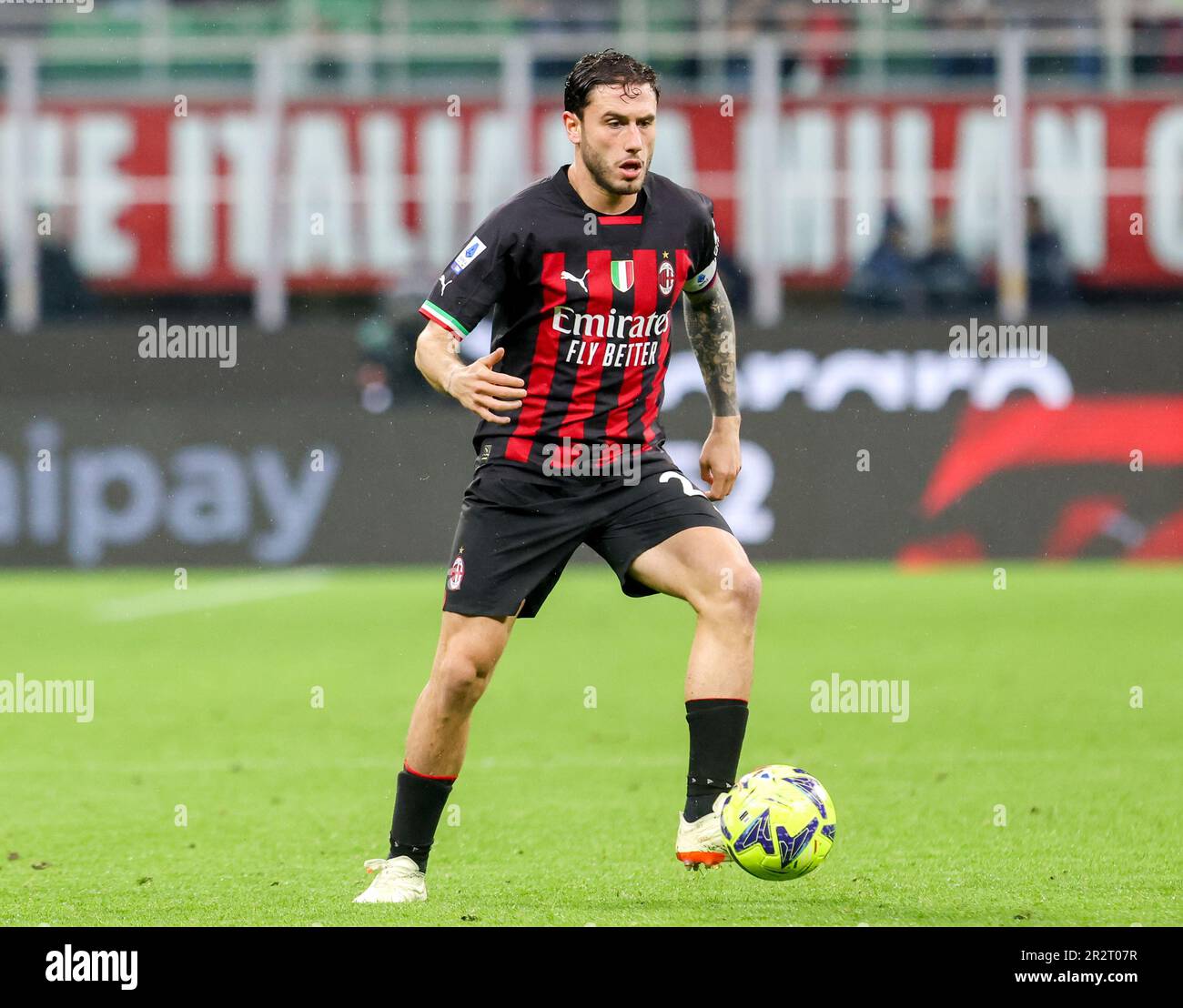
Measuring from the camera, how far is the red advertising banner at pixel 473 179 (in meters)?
18.1

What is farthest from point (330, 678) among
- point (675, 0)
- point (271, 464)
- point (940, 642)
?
point (675, 0)

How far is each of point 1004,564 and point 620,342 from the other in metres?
10.8

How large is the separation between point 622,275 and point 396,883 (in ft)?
5.78

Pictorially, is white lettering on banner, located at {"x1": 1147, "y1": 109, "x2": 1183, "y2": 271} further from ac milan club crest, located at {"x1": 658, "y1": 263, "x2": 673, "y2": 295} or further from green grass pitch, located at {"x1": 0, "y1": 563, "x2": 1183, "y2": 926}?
ac milan club crest, located at {"x1": 658, "y1": 263, "x2": 673, "y2": 295}

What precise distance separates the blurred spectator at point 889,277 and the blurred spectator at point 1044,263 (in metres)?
0.94

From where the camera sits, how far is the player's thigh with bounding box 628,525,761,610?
5.72 metres

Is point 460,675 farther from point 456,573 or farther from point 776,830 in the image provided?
point 776,830

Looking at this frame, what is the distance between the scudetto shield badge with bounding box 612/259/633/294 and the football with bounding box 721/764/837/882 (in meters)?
1.41

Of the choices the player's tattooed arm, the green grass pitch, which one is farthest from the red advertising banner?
the player's tattooed arm

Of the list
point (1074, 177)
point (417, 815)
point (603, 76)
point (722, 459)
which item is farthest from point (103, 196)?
point (417, 815)

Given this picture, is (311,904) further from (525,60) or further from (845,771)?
(525,60)

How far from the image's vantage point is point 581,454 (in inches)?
232

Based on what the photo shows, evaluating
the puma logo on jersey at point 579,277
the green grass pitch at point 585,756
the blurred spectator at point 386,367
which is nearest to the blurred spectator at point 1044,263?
the green grass pitch at point 585,756

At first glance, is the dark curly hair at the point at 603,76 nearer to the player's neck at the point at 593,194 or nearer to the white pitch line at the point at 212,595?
the player's neck at the point at 593,194
